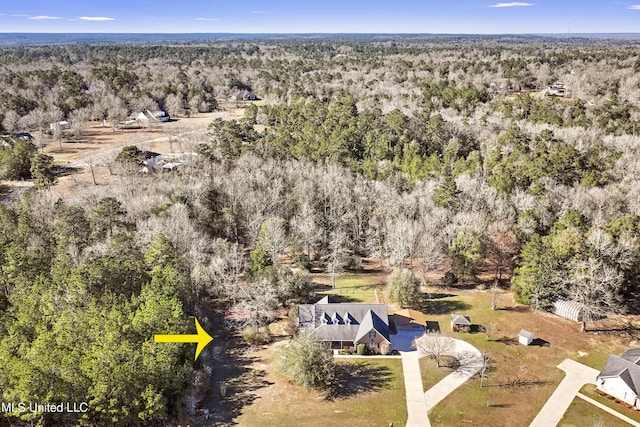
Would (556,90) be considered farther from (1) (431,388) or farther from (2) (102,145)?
(2) (102,145)

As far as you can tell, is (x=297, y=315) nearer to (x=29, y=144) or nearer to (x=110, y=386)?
(x=110, y=386)

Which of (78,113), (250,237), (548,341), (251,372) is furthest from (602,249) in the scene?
(78,113)

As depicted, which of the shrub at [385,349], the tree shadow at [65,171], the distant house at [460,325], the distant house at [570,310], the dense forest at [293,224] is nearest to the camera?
the dense forest at [293,224]

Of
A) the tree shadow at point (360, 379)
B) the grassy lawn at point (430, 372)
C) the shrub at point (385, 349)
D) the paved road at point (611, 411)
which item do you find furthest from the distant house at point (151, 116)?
the paved road at point (611, 411)

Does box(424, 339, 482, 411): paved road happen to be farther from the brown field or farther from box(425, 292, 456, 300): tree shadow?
the brown field

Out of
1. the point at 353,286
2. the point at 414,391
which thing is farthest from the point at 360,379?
the point at 353,286

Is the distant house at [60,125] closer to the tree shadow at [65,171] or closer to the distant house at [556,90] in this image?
the tree shadow at [65,171]
